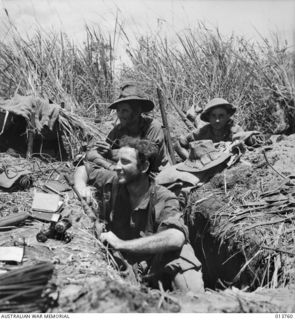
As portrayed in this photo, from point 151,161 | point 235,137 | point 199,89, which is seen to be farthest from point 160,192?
point 199,89

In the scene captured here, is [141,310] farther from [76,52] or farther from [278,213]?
[76,52]

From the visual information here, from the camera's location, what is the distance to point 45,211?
5.29 metres

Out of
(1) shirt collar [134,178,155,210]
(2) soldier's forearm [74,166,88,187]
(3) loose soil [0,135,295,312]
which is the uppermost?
(2) soldier's forearm [74,166,88,187]

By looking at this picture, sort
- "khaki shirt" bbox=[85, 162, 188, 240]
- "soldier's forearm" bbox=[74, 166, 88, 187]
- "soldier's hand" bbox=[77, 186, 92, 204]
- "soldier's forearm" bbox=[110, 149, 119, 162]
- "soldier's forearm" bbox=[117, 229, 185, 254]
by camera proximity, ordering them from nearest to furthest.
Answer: "soldier's forearm" bbox=[117, 229, 185, 254], "khaki shirt" bbox=[85, 162, 188, 240], "soldier's hand" bbox=[77, 186, 92, 204], "soldier's forearm" bbox=[74, 166, 88, 187], "soldier's forearm" bbox=[110, 149, 119, 162]

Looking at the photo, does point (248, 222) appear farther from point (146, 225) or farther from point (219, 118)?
point (219, 118)

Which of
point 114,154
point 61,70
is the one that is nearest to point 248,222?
point 114,154

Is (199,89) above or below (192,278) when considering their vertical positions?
above

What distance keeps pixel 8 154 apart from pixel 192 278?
373 centimetres

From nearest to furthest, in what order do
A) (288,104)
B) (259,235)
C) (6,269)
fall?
(6,269) < (259,235) < (288,104)

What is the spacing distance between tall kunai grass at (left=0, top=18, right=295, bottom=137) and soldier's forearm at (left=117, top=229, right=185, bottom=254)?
4.63m

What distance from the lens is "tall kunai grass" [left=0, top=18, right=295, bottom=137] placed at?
328 inches

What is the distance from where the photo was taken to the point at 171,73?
9.69m

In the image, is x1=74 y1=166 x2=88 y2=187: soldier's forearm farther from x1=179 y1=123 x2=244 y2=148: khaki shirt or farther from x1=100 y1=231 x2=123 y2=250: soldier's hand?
x1=179 y1=123 x2=244 y2=148: khaki shirt

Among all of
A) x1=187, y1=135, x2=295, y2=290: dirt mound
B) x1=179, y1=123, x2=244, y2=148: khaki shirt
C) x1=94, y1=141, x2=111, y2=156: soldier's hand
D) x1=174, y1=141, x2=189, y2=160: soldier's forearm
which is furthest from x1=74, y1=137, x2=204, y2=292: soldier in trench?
x1=179, y1=123, x2=244, y2=148: khaki shirt
